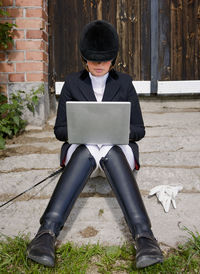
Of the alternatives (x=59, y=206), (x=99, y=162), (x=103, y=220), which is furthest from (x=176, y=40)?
(x=59, y=206)

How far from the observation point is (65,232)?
5.65 feet

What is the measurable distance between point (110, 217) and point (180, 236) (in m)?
0.45

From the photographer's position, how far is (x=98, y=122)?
158 centimetres

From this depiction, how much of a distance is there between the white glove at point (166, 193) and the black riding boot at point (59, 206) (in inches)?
22.1

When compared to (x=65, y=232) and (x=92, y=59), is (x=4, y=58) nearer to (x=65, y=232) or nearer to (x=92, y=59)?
(x=92, y=59)

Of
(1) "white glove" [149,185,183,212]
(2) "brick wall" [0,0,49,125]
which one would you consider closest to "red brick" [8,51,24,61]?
(2) "brick wall" [0,0,49,125]

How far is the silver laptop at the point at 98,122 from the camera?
5.04 ft

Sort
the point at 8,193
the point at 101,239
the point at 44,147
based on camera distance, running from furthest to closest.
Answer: the point at 44,147 < the point at 8,193 < the point at 101,239

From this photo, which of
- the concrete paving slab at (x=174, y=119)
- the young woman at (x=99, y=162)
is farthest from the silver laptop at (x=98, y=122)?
the concrete paving slab at (x=174, y=119)

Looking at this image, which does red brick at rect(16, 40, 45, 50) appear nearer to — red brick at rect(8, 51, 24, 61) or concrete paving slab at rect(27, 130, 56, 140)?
red brick at rect(8, 51, 24, 61)

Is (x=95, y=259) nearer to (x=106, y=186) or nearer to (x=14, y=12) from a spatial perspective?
(x=106, y=186)

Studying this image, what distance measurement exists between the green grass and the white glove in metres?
0.39

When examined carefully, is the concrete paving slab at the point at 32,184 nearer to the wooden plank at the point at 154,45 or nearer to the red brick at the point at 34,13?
the red brick at the point at 34,13

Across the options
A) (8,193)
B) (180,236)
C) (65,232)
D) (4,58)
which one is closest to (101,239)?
(65,232)
